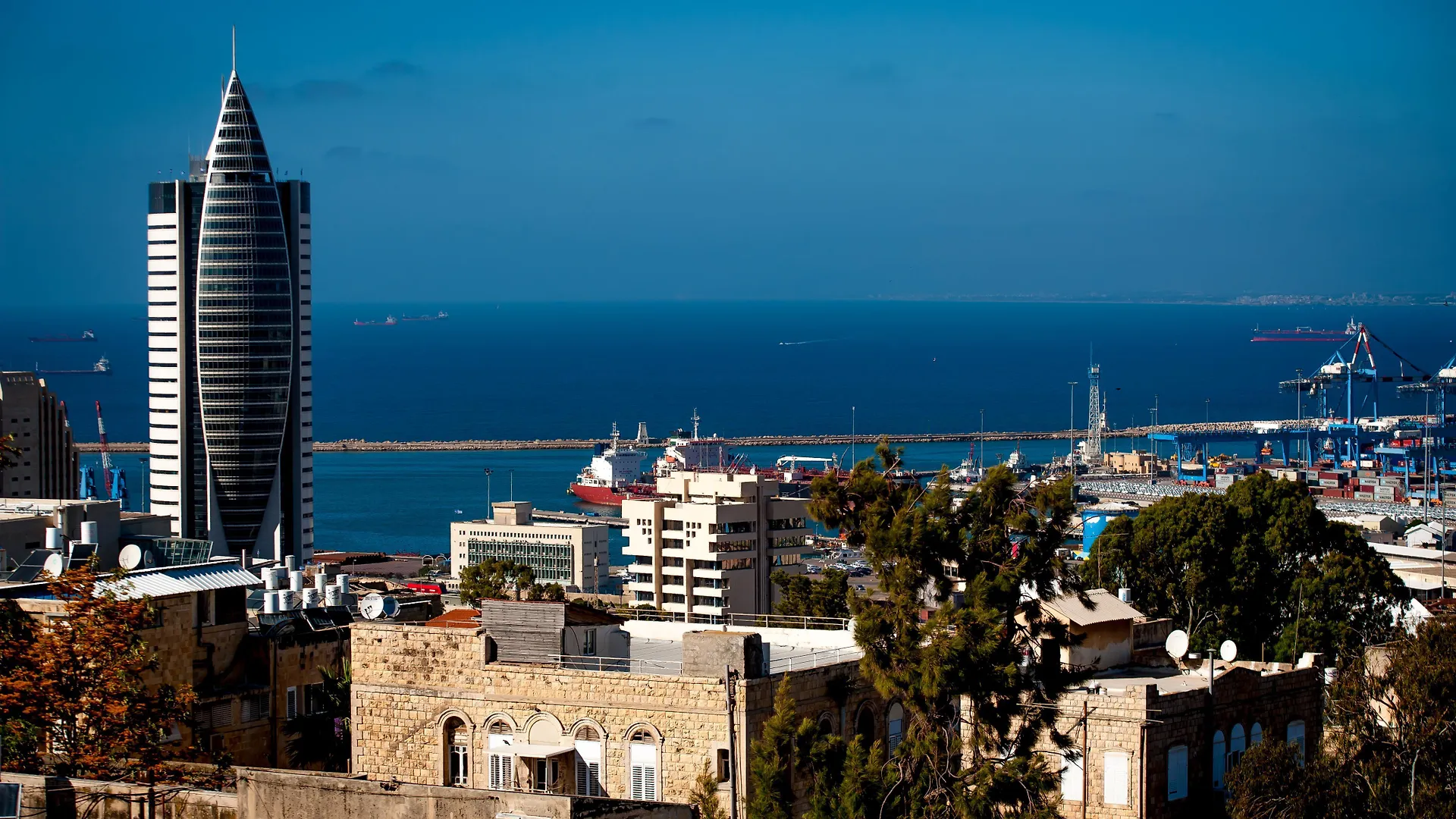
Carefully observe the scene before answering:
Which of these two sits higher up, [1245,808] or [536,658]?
[536,658]

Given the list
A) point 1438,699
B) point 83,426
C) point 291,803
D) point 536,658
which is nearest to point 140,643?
point 536,658

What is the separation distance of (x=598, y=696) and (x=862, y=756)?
2.26 m

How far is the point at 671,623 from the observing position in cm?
2117

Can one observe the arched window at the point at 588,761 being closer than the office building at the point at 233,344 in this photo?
Yes

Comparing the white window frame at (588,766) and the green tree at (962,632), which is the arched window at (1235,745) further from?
the white window frame at (588,766)

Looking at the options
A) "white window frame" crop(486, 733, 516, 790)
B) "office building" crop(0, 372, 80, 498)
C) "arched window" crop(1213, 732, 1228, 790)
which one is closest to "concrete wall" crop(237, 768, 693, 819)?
"white window frame" crop(486, 733, 516, 790)

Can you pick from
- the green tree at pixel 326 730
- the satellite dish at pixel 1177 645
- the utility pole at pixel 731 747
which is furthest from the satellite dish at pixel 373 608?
the satellite dish at pixel 1177 645

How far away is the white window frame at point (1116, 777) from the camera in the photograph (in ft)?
64.4

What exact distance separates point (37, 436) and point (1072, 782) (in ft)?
278

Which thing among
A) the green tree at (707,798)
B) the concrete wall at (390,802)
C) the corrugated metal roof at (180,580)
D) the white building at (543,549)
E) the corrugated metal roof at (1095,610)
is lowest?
the white building at (543,549)

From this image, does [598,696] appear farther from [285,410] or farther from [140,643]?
[285,410]

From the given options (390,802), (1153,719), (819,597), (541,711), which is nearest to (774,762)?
(541,711)

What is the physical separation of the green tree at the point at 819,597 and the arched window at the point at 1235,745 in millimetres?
15280

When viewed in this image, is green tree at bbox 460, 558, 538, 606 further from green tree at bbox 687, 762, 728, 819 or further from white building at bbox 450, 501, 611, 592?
white building at bbox 450, 501, 611, 592
